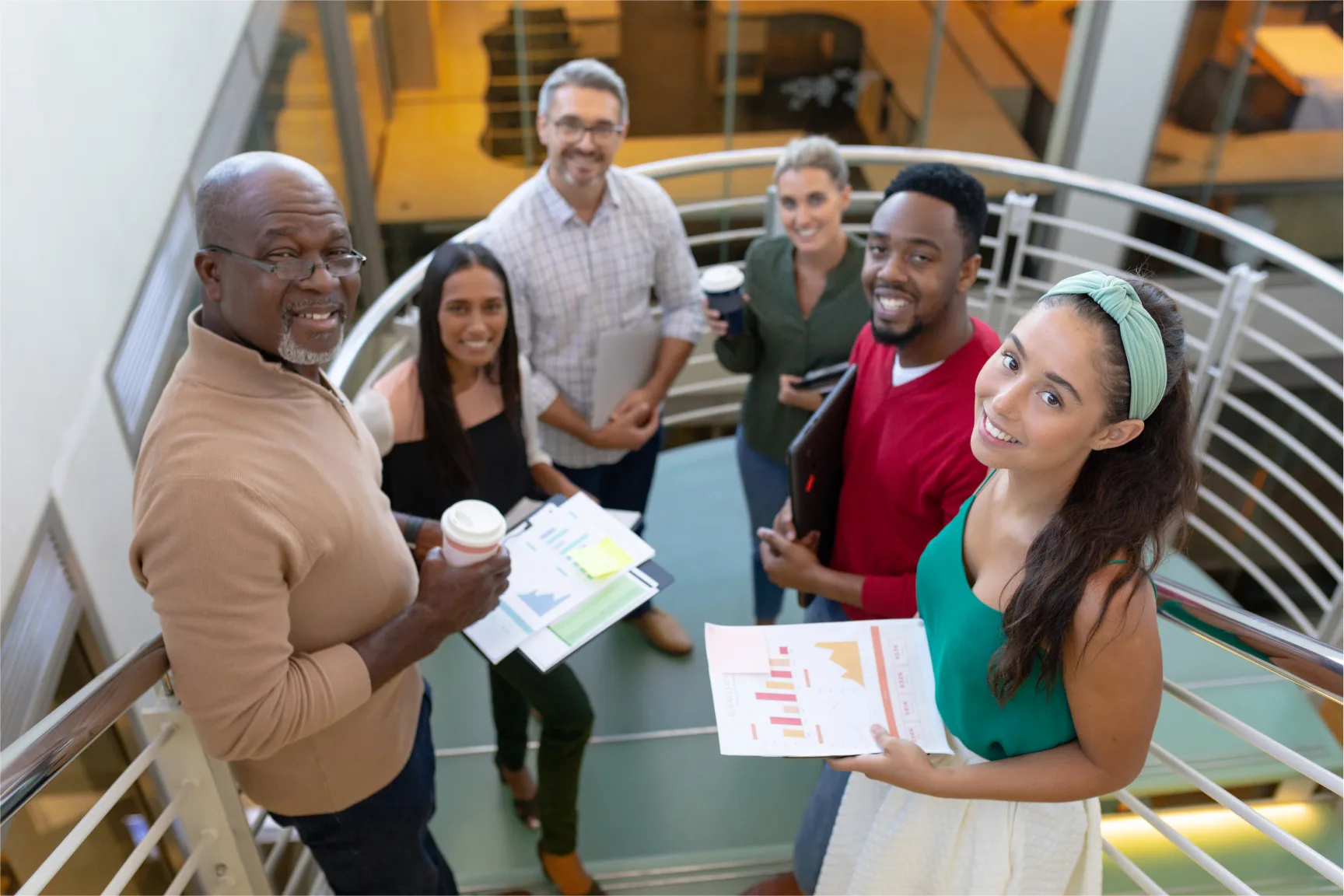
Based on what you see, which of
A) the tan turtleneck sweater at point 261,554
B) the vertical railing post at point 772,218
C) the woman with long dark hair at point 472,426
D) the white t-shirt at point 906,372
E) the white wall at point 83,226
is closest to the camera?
the tan turtleneck sweater at point 261,554

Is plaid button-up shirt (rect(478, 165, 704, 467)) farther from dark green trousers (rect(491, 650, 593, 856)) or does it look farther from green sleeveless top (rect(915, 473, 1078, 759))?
green sleeveless top (rect(915, 473, 1078, 759))

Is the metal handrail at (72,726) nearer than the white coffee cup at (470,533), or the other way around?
the metal handrail at (72,726)

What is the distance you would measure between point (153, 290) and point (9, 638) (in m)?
1.49

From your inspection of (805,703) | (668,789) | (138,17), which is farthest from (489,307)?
(138,17)

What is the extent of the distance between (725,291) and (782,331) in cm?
22

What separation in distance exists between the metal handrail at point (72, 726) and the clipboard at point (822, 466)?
3.87 ft

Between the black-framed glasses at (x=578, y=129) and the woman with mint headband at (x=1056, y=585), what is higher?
the black-framed glasses at (x=578, y=129)

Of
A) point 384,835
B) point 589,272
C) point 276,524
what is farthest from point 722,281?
point 384,835

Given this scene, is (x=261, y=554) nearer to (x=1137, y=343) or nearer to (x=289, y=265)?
(x=289, y=265)

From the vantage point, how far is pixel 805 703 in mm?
1611

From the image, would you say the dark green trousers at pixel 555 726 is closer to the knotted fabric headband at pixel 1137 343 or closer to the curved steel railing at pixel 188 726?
the curved steel railing at pixel 188 726

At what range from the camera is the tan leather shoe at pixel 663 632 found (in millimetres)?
3170

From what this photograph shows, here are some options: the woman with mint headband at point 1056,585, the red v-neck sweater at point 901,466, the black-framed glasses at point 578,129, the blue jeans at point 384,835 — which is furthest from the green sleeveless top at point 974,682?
the black-framed glasses at point 578,129

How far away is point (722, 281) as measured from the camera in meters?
2.46
